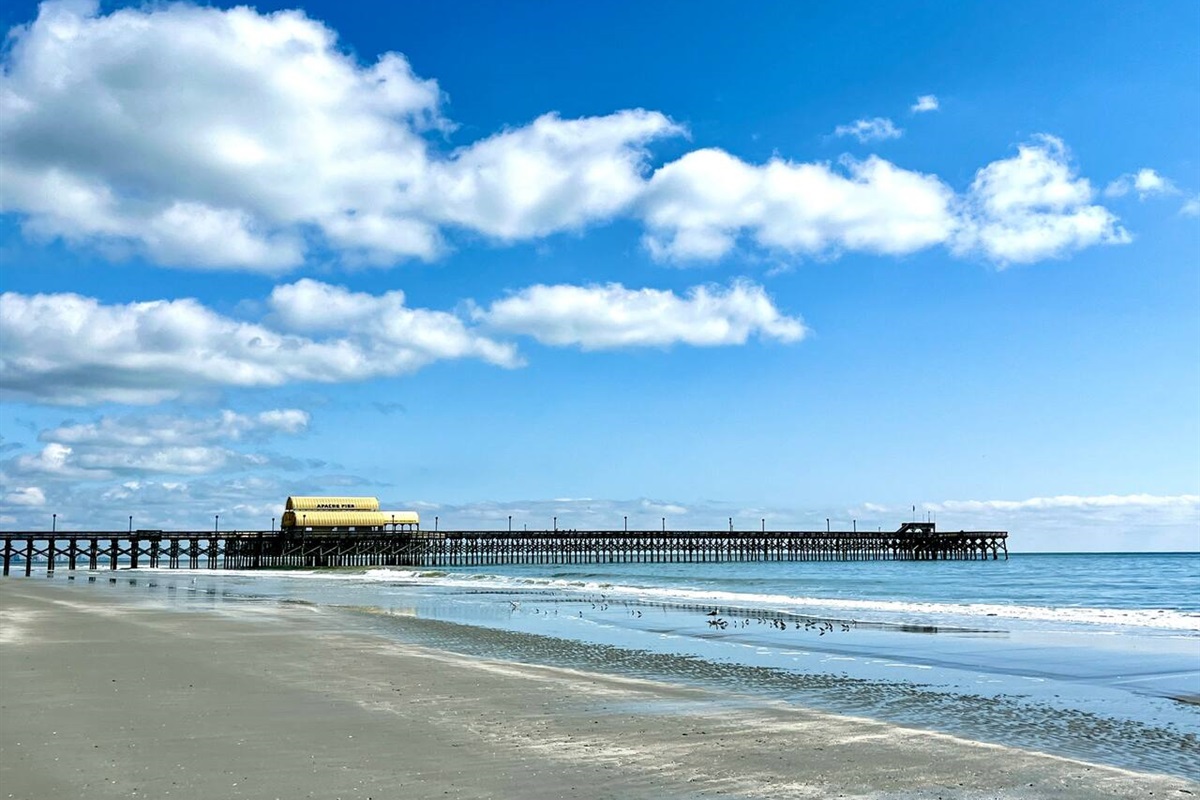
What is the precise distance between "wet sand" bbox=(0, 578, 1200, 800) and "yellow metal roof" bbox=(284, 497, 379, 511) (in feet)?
239

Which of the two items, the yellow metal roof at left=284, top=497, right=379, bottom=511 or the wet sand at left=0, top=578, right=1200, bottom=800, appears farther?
the yellow metal roof at left=284, top=497, right=379, bottom=511

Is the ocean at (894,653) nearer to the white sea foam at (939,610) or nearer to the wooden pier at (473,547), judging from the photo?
the white sea foam at (939,610)

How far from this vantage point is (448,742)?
350 inches

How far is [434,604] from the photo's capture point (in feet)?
109

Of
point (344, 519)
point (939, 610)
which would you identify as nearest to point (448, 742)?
point (939, 610)

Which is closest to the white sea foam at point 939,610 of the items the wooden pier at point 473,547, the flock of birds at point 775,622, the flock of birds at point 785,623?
the flock of birds at point 775,622

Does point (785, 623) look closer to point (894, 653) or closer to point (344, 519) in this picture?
point (894, 653)

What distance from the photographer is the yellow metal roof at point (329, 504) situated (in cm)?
8556

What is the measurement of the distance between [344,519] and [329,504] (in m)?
2.75

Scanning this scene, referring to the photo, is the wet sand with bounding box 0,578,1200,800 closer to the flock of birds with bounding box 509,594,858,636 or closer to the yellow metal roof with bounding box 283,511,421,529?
the flock of birds with bounding box 509,594,858,636

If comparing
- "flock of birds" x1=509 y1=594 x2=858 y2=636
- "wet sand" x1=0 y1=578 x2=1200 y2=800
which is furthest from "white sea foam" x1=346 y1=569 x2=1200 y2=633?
"wet sand" x1=0 y1=578 x2=1200 y2=800

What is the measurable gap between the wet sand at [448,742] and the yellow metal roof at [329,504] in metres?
72.8

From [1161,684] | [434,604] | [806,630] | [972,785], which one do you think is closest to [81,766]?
[972,785]

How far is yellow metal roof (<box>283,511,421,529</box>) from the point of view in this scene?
83.4 meters
